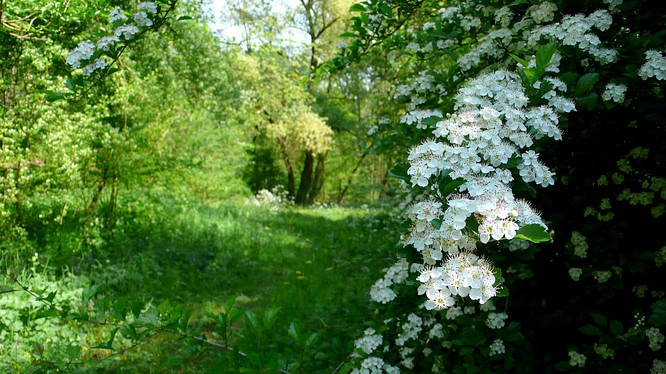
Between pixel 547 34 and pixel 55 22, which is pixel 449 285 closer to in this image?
pixel 547 34

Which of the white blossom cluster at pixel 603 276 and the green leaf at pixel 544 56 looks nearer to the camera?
the green leaf at pixel 544 56

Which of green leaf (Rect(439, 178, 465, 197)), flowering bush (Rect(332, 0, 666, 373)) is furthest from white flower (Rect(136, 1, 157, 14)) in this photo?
green leaf (Rect(439, 178, 465, 197))

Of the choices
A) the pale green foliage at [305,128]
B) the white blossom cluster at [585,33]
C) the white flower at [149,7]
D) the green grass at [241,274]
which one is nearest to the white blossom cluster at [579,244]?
the white blossom cluster at [585,33]

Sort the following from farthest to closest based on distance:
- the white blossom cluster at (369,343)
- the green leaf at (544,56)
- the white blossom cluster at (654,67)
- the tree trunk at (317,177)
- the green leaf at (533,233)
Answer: the tree trunk at (317,177)
the white blossom cluster at (369,343)
the white blossom cluster at (654,67)
the green leaf at (544,56)
the green leaf at (533,233)

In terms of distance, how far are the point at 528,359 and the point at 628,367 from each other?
45cm

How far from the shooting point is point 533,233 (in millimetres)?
1127

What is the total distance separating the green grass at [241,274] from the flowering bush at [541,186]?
804 mm

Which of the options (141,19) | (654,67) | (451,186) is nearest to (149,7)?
(141,19)

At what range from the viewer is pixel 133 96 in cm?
579

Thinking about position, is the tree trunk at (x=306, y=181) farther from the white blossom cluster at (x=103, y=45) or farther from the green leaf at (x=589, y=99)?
the green leaf at (x=589, y=99)

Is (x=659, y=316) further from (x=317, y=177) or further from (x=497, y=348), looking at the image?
(x=317, y=177)

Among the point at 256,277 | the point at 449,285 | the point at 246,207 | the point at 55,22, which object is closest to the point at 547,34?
the point at 449,285

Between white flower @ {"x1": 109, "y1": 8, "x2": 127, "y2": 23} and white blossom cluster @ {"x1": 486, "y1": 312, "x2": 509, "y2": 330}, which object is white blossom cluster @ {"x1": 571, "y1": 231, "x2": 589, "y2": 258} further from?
white flower @ {"x1": 109, "y1": 8, "x2": 127, "y2": 23}

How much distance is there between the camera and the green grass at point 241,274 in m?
3.50
